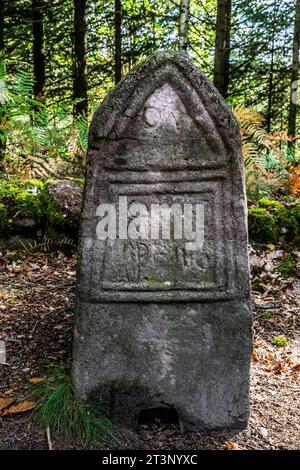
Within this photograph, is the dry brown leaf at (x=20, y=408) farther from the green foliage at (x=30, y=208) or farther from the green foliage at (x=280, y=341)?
the green foliage at (x=30, y=208)

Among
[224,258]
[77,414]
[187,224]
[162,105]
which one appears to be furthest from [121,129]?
[77,414]

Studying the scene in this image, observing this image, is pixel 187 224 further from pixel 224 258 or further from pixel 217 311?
pixel 217 311

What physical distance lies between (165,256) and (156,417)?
1015 mm

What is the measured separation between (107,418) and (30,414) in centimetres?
44

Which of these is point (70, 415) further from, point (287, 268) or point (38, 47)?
point (38, 47)

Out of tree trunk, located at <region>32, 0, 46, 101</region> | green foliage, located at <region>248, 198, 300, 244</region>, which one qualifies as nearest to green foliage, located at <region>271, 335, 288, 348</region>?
green foliage, located at <region>248, 198, 300, 244</region>

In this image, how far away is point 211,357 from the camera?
9.02 feet

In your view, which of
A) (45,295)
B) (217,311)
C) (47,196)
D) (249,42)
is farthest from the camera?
(249,42)

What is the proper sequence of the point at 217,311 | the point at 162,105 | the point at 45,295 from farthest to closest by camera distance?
the point at 45,295 < the point at 217,311 < the point at 162,105

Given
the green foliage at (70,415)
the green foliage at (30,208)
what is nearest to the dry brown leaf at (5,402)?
the green foliage at (70,415)

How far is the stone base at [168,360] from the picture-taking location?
2697 millimetres

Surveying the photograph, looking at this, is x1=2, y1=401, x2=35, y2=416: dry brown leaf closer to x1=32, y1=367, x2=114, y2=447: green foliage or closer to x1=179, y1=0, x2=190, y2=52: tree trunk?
x1=32, y1=367, x2=114, y2=447: green foliage

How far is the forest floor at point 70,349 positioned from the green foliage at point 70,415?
5cm

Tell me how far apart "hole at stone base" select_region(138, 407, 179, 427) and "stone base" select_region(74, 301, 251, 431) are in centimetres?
11
